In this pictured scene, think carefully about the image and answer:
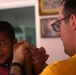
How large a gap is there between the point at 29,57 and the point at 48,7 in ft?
3.23

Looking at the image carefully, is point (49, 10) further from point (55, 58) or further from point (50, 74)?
point (50, 74)

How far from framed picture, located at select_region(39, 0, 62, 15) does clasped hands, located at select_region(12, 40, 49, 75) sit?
2.88 feet

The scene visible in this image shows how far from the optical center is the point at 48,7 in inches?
71.4

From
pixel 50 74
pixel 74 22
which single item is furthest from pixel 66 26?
pixel 50 74

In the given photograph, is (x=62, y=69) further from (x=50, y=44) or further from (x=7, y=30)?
(x=50, y=44)

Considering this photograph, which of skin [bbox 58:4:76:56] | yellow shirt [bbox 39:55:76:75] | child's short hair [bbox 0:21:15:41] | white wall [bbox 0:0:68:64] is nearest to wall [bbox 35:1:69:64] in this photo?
white wall [bbox 0:0:68:64]

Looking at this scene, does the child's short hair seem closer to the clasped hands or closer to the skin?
the clasped hands

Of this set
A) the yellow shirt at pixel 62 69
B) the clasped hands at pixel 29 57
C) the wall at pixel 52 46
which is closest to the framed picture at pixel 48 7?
the wall at pixel 52 46

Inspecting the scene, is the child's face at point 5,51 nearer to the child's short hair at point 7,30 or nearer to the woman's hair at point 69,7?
the child's short hair at point 7,30

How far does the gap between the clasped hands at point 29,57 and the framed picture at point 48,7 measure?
0.88 meters

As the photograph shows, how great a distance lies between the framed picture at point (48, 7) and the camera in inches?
70.0

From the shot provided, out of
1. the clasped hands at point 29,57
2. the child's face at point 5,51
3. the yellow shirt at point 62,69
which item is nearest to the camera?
the yellow shirt at point 62,69

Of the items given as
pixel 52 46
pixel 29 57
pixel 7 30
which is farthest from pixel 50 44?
pixel 29 57

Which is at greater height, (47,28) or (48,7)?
(48,7)
